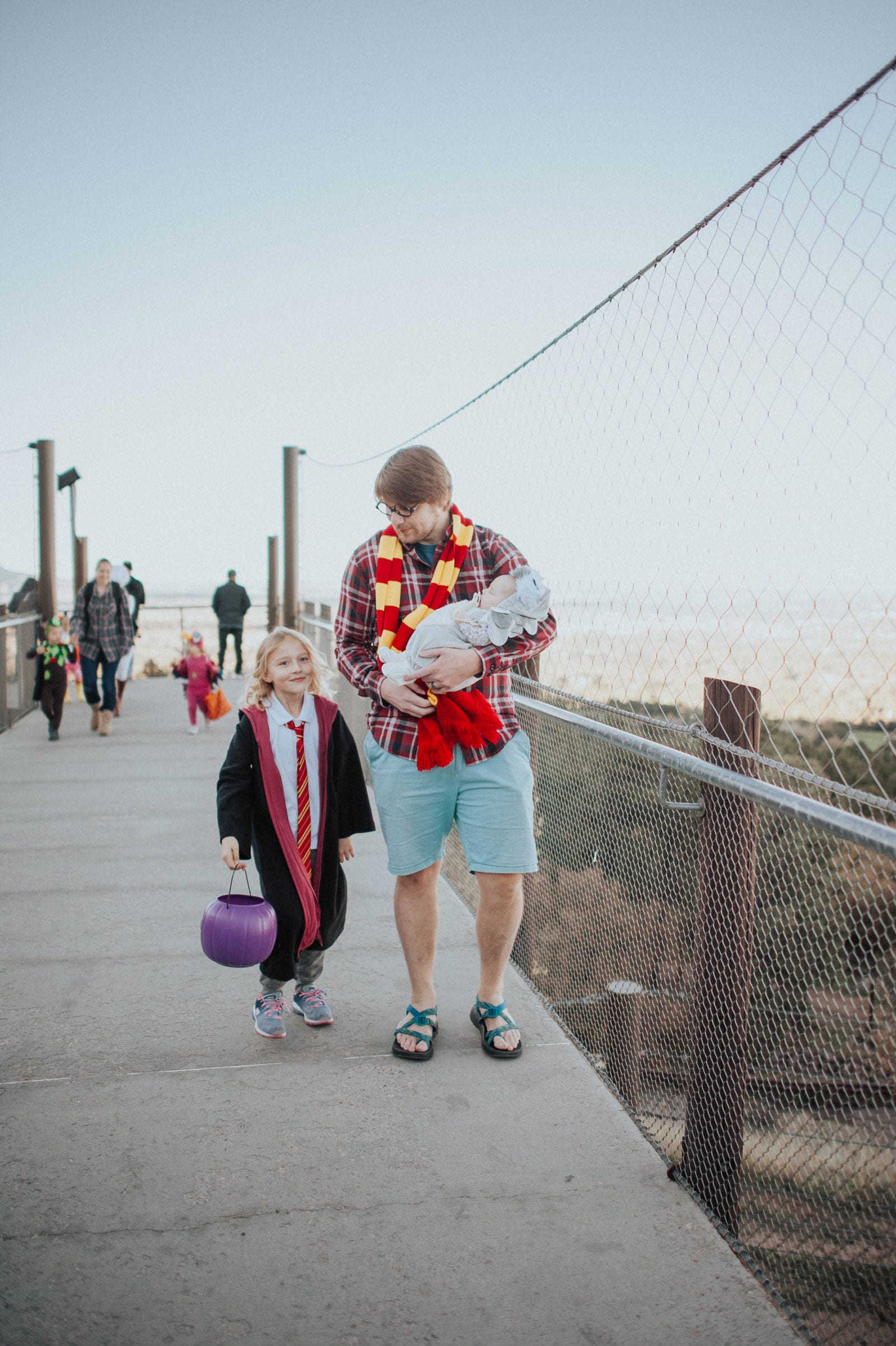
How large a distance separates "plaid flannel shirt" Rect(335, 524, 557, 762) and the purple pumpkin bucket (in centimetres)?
58

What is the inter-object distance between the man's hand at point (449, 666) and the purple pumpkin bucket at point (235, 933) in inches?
30.4

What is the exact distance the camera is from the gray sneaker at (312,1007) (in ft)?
9.57

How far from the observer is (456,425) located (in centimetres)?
445

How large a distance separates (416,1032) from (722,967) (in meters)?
0.92

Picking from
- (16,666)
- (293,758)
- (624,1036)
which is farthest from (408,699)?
(16,666)

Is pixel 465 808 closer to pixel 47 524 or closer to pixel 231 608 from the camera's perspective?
pixel 47 524

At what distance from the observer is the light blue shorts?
260 centimetres

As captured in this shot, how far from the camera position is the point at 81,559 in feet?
53.5

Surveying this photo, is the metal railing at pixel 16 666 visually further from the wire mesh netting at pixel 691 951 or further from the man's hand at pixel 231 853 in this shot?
the man's hand at pixel 231 853

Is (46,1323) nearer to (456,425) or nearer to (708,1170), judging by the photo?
(708,1170)

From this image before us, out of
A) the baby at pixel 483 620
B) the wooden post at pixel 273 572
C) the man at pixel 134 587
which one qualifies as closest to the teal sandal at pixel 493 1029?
the baby at pixel 483 620

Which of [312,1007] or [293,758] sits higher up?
[293,758]

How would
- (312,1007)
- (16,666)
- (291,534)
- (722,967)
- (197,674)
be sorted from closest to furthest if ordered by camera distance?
(722,967) < (312,1007) < (197,674) < (16,666) < (291,534)

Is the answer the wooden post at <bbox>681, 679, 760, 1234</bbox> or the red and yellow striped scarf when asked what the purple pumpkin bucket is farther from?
the wooden post at <bbox>681, 679, 760, 1234</bbox>
